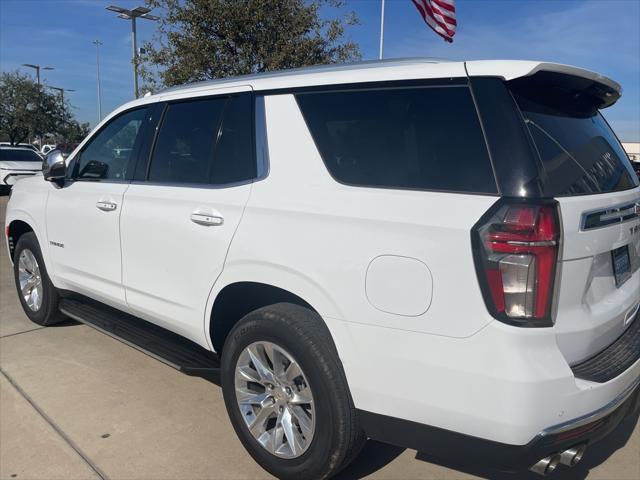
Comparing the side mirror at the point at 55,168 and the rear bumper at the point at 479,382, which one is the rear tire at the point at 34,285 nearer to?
the side mirror at the point at 55,168

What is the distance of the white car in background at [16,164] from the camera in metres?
15.8

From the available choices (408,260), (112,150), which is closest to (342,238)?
(408,260)

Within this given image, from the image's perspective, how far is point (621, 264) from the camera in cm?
250

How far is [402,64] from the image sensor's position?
2467 millimetres

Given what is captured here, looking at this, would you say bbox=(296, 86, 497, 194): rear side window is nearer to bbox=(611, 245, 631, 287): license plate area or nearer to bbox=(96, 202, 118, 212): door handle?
bbox=(611, 245, 631, 287): license plate area

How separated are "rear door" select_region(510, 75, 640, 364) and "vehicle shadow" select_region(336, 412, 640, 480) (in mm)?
910

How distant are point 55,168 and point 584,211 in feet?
11.9

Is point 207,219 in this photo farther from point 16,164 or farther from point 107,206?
point 16,164

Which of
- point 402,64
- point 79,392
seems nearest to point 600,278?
point 402,64

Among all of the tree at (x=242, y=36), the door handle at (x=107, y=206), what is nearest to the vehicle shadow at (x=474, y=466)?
the door handle at (x=107, y=206)

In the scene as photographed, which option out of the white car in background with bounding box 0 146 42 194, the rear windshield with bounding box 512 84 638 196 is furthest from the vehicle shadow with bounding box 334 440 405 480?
the white car in background with bounding box 0 146 42 194

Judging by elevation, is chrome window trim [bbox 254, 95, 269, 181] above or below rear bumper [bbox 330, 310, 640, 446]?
above

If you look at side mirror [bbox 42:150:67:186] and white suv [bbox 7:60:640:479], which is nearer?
white suv [bbox 7:60:640:479]

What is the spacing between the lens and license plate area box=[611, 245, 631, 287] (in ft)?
7.93
